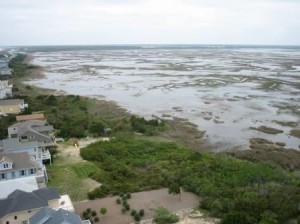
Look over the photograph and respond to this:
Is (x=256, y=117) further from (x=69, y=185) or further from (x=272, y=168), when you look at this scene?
(x=69, y=185)

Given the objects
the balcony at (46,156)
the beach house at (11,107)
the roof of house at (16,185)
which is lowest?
the balcony at (46,156)

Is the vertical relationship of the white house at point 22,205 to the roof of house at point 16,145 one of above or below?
below

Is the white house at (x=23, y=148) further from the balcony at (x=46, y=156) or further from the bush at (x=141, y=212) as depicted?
the bush at (x=141, y=212)

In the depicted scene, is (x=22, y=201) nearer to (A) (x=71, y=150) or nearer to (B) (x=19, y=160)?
(B) (x=19, y=160)

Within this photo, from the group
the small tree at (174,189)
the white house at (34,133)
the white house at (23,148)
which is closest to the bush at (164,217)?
the small tree at (174,189)

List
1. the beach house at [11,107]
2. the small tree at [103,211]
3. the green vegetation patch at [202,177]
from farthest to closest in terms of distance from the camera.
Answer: the beach house at [11,107] → the small tree at [103,211] → the green vegetation patch at [202,177]

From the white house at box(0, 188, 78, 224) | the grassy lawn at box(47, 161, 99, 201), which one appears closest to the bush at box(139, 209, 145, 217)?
the grassy lawn at box(47, 161, 99, 201)

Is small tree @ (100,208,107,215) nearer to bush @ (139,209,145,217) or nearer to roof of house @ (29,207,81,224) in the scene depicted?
bush @ (139,209,145,217)
